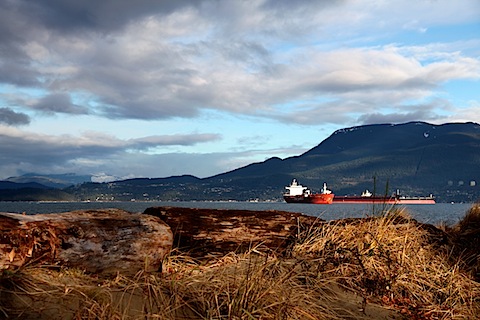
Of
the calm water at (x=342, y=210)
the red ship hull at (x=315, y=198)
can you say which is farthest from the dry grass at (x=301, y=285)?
the red ship hull at (x=315, y=198)

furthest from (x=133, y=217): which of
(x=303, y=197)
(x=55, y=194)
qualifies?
(x=55, y=194)

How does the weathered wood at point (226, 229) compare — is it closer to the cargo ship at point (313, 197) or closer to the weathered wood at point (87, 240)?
the weathered wood at point (87, 240)

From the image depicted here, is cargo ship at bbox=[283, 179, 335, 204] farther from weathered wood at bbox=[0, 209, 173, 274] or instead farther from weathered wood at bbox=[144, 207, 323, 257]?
weathered wood at bbox=[0, 209, 173, 274]

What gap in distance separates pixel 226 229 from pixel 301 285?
2712mm

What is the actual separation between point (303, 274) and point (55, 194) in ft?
629

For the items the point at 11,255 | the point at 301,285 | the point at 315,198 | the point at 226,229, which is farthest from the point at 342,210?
the point at 11,255

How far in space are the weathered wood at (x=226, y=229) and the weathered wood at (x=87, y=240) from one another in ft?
2.24

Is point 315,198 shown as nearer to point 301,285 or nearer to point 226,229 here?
point 226,229

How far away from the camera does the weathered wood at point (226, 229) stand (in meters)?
7.80

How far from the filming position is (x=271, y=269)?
5.47 m

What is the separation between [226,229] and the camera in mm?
8023

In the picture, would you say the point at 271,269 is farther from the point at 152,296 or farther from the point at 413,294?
the point at 413,294

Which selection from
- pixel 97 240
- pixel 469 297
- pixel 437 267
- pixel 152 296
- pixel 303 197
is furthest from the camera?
pixel 303 197

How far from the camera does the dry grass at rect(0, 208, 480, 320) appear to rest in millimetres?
4086
